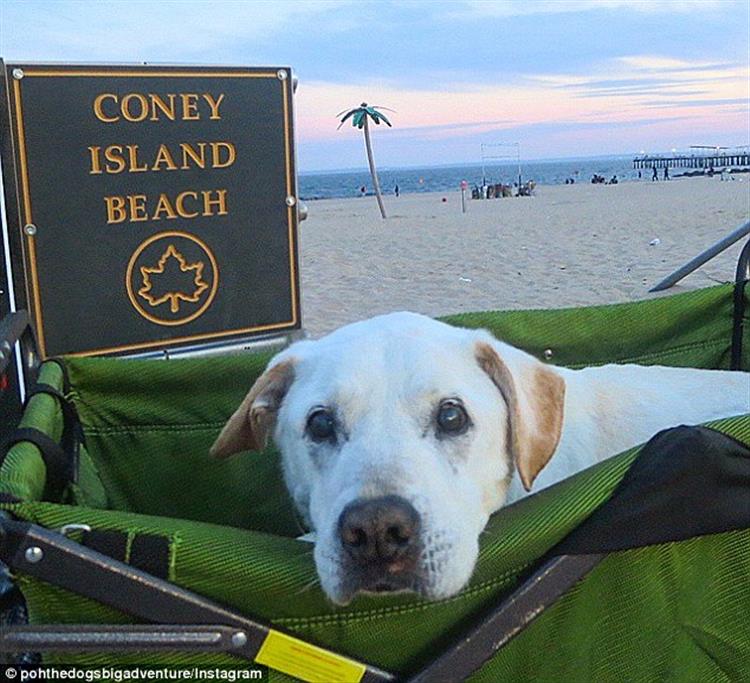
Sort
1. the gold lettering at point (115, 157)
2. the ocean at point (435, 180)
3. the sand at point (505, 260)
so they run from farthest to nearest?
1. the ocean at point (435, 180)
2. the sand at point (505, 260)
3. the gold lettering at point (115, 157)

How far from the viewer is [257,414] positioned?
219 centimetres

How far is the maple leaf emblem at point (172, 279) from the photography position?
3.37 meters

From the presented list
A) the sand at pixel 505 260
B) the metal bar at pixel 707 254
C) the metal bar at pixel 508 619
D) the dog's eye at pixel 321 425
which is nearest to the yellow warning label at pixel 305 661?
the metal bar at pixel 508 619

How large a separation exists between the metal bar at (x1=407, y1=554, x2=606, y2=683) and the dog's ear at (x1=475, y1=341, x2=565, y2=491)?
1.45 ft

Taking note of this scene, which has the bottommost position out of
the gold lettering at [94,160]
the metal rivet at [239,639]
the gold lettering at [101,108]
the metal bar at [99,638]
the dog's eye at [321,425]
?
the metal rivet at [239,639]

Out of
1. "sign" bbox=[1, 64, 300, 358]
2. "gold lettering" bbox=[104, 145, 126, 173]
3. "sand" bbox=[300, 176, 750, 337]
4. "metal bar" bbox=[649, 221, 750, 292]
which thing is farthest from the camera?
"sand" bbox=[300, 176, 750, 337]

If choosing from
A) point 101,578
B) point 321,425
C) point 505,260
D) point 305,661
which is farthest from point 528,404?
point 505,260

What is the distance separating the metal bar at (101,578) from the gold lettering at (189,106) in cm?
223

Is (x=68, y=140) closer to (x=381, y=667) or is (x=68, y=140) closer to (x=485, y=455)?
(x=485, y=455)

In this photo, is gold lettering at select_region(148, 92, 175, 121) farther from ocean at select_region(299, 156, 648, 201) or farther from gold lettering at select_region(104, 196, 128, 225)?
ocean at select_region(299, 156, 648, 201)

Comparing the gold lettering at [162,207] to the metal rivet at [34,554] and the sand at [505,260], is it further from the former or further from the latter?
the sand at [505,260]

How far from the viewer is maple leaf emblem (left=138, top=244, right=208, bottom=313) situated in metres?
3.37

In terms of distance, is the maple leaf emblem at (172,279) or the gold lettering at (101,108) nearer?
the gold lettering at (101,108)

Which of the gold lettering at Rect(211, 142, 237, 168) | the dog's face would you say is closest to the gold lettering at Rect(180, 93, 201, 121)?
the gold lettering at Rect(211, 142, 237, 168)
